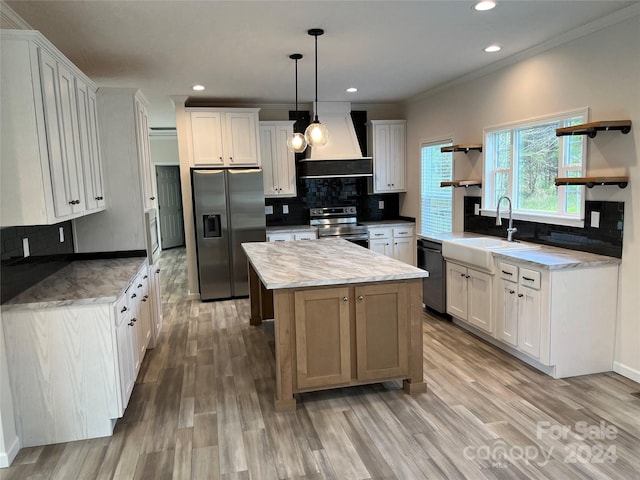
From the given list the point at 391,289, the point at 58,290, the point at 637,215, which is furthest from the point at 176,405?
the point at 637,215

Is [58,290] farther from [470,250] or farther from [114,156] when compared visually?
[470,250]

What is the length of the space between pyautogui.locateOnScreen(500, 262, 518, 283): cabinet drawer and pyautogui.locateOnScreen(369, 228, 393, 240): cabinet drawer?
2.82 metres

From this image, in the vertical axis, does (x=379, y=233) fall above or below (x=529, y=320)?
above

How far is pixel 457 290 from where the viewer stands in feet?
14.9

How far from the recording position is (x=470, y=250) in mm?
4191

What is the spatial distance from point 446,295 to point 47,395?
359 cm

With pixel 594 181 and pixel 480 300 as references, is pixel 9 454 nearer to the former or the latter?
pixel 480 300

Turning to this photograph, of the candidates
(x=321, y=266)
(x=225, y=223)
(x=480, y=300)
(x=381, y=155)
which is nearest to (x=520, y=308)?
(x=480, y=300)

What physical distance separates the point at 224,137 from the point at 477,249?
11.7ft

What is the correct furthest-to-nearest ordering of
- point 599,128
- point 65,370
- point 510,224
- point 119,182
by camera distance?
point 510,224
point 119,182
point 599,128
point 65,370

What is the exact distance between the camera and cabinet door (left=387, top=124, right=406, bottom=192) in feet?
22.0

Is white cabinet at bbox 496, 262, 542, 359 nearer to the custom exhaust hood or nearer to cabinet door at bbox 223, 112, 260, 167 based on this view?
the custom exhaust hood

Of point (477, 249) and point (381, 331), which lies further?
point (477, 249)

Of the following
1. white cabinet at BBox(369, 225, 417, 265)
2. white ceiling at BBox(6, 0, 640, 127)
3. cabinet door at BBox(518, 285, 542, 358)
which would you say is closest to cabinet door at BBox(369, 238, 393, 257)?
white cabinet at BBox(369, 225, 417, 265)
